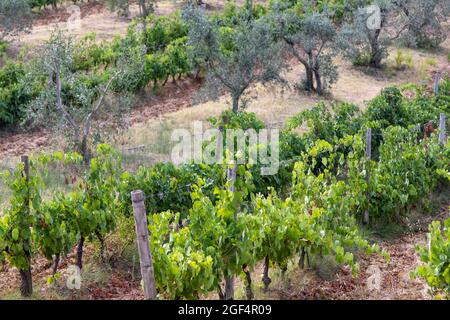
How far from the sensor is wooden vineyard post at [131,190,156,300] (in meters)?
5.50

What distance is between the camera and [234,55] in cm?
1524

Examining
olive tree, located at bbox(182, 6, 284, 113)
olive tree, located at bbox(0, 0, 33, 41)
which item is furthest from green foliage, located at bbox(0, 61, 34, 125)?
olive tree, located at bbox(0, 0, 33, 41)

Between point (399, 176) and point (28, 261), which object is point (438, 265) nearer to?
point (399, 176)

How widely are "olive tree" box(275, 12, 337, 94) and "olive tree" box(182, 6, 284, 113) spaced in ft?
9.80

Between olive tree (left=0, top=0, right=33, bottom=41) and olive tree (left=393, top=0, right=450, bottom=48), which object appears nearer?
olive tree (left=0, top=0, right=33, bottom=41)

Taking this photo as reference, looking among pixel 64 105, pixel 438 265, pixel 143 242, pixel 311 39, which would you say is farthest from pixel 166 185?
pixel 311 39

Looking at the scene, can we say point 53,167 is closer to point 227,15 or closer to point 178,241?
point 178,241

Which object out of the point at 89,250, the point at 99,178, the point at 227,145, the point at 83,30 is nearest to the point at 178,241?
the point at 99,178

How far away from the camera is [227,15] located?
24.4m

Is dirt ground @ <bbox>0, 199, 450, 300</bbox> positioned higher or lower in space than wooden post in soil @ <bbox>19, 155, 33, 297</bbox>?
lower

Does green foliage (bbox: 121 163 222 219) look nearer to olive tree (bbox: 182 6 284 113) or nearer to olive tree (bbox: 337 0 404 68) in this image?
olive tree (bbox: 182 6 284 113)

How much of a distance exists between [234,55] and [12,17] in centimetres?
1043

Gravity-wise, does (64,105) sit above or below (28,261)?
above
